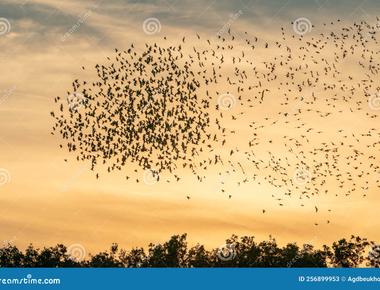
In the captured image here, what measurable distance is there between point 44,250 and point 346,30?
83311 millimetres

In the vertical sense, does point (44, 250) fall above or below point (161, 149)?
above

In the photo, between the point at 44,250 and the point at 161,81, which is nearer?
the point at 161,81

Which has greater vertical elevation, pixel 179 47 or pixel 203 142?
pixel 179 47

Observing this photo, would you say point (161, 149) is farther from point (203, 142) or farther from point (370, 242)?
point (370, 242)

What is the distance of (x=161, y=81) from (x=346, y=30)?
1171 cm

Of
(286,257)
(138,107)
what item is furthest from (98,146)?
(286,257)

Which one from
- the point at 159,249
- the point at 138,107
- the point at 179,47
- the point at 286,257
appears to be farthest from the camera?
the point at 159,249

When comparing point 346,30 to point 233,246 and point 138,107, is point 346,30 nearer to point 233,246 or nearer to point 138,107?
point 138,107

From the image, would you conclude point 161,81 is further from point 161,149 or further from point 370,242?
point 370,242

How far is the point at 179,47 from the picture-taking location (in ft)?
168

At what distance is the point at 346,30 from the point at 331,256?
70359mm

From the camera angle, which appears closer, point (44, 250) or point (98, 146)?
point (98, 146)

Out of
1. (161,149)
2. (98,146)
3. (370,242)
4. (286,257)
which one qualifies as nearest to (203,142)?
(161,149)

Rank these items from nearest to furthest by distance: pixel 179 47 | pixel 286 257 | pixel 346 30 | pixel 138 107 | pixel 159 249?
pixel 346 30 → pixel 179 47 → pixel 138 107 → pixel 286 257 → pixel 159 249
